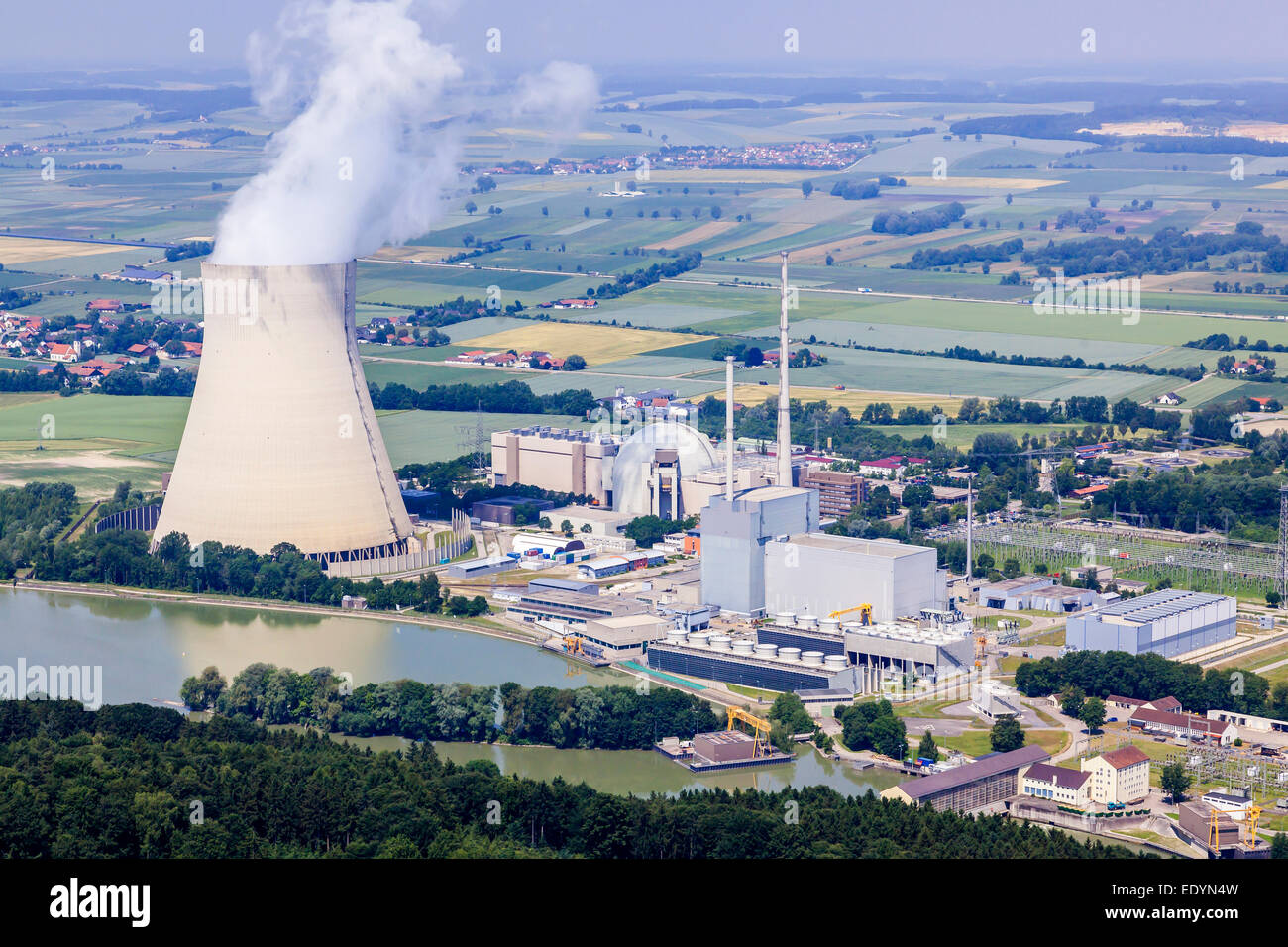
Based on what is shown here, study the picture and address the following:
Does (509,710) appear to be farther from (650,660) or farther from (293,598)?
(293,598)

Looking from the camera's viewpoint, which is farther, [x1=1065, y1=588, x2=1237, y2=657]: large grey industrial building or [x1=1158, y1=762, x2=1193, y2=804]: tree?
[x1=1065, y1=588, x2=1237, y2=657]: large grey industrial building

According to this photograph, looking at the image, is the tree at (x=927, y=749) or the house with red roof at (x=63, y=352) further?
the house with red roof at (x=63, y=352)

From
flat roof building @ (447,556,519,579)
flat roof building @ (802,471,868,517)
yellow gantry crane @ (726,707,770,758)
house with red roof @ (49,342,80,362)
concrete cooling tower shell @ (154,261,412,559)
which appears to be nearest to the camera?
yellow gantry crane @ (726,707,770,758)

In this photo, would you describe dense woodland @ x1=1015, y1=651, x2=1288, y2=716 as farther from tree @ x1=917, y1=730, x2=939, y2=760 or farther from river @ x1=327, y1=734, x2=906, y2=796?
river @ x1=327, y1=734, x2=906, y2=796

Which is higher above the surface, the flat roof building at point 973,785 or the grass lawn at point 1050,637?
the flat roof building at point 973,785

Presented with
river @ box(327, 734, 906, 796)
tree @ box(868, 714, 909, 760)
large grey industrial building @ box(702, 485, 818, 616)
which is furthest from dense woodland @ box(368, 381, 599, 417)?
tree @ box(868, 714, 909, 760)

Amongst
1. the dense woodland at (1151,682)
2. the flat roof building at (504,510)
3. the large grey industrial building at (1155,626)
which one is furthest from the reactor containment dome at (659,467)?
the dense woodland at (1151,682)

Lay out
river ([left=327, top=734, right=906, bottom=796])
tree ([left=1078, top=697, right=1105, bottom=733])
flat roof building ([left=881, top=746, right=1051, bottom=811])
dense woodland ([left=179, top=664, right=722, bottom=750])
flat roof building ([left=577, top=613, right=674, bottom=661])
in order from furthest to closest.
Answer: flat roof building ([left=577, top=613, right=674, bottom=661]) < tree ([left=1078, top=697, right=1105, bottom=733]) < dense woodland ([left=179, top=664, right=722, bottom=750]) < river ([left=327, top=734, right=906, bottom=796]) < flat roof building ([left=881, top=746, right=1051, bottom=811])

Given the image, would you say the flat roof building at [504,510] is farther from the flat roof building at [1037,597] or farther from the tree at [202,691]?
the tree at [202,691]
